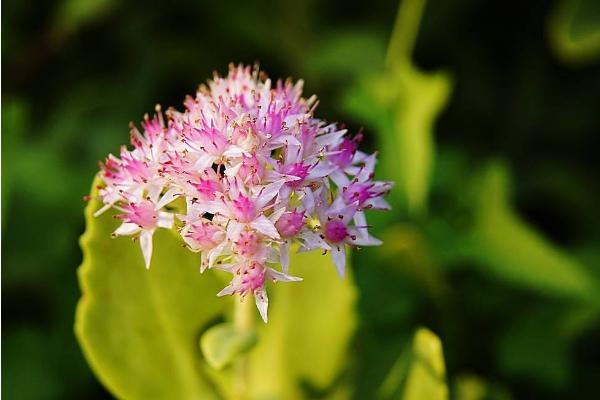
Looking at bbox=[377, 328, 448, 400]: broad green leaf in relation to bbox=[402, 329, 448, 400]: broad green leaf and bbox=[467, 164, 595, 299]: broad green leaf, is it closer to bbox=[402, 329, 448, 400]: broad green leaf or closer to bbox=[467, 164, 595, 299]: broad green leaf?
bbox=[402, 329, 448, 400]: broad green leaf

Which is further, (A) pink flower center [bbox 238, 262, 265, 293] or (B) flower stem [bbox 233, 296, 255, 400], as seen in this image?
(B) flower stem [bbox 233, 296, 255, 400]

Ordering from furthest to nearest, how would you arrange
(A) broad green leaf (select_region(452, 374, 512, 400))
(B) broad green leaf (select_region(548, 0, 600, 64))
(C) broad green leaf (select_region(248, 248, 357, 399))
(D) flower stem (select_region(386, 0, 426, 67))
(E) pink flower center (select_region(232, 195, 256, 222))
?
(D) flower stem (select_region(386, 0, 426, 67)), (B) broad green leaf (select_region(548, 0, 600, 64)), (A) broad green leaf (select_region(452, 374, 512, 400)), (C) broad green leaf (select_region(248, 248, 357, 399)), (E) pink flower center (select_region(232, 195, 256, 222))

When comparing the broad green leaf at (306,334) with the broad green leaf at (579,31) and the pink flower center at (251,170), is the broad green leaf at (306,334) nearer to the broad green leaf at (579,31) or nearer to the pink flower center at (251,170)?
the pink flower center at (251,170)

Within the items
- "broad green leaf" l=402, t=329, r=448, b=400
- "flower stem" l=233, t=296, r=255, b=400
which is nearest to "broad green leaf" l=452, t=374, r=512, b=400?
"broad green leaf" l=402, t=329, r=448, b=400

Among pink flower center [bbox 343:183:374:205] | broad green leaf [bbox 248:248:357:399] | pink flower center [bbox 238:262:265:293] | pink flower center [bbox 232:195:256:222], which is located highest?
pink flower center [bbox 343:183:374:205]

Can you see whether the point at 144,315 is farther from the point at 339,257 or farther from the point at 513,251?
the point at 513,251

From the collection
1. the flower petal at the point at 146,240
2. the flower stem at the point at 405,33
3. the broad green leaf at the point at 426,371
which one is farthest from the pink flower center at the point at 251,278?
the flower stem at the point at 405,33

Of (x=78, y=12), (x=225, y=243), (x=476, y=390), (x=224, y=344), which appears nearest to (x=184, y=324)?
(x=224, y=344)

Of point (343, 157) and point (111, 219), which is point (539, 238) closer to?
point (343, 157)
